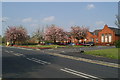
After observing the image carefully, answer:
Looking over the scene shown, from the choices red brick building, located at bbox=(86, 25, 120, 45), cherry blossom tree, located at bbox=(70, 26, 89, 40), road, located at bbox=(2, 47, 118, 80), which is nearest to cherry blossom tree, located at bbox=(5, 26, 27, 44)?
cherry blossom tree, located at bbox=(70, 26, 89, 40)

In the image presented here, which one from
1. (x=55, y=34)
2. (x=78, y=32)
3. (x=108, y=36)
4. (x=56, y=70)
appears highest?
(x=78, y=32)

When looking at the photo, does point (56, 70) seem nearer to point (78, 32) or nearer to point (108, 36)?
point (78, 32)

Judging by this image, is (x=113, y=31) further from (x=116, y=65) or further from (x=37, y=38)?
(x=116, y=65)

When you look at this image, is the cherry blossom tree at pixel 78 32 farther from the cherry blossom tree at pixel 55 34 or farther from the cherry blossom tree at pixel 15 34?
the cherry blossom tree at pixel 15 34

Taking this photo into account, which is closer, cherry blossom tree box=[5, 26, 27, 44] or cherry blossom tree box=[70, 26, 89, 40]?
cherry blossom tree box=[5, 26, 27, 44]

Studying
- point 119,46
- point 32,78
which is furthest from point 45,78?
point 119,46

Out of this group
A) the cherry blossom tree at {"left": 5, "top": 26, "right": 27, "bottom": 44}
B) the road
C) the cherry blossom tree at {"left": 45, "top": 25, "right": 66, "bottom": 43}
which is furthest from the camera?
the cherry blossom tree at {"left": 5, "top": 26, "right": 27, "bottom": 44}

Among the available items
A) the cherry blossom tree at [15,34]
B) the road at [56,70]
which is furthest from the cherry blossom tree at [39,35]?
the road at [56,70]

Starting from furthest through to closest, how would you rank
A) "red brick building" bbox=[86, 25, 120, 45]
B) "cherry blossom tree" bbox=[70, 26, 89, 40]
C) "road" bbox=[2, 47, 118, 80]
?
1. "cherry blossom tree" bbox=[70, 26, 89, 40]
2. "red brick building" bbox=[86, 25, 120, 45]
3. "road" bbox=[2, 47, 118, 80]

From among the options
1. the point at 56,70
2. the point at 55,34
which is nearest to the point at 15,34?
the point at 55,34

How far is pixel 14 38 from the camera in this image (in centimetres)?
6097

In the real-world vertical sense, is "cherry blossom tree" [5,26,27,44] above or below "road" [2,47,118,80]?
above

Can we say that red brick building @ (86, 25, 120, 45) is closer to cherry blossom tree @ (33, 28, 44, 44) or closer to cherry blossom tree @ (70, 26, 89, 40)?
cherry blossom tree @ (70, 26, 89, 40)

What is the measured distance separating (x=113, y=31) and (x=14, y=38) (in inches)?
1543
